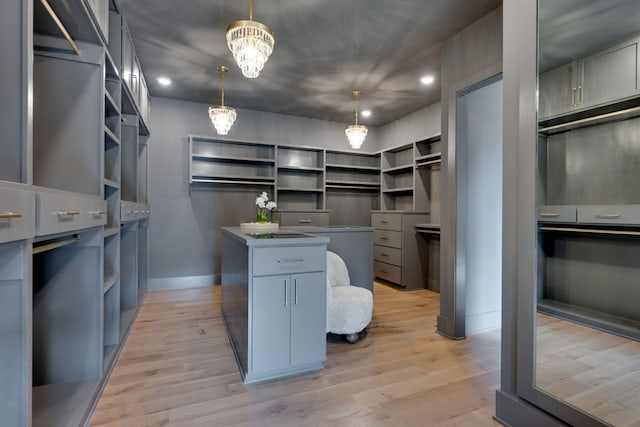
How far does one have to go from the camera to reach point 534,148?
1.49 metres

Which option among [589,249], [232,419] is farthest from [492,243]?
[232,419]

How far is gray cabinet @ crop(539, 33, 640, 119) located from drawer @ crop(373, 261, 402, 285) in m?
3.06

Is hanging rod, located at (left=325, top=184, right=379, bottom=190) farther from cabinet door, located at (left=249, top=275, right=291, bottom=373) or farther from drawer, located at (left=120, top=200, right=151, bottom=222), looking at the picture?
cabinet door, located at (left=249, top=275, right=291, bottom=373)

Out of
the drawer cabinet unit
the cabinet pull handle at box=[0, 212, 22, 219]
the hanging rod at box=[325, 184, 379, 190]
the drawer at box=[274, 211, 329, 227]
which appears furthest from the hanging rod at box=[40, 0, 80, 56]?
the hanging rod at box=[325, 184, 379, 190]

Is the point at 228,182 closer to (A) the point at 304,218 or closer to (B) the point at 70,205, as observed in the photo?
(A) the point at 304,218

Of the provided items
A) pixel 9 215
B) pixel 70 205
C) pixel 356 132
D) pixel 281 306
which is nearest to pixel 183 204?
pixel 356 132

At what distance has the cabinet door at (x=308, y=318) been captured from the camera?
2014mm

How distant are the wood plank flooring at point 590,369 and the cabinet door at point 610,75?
1.25 m

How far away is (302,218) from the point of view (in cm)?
475

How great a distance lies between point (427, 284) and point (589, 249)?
9.37 feet

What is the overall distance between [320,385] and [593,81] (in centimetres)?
236

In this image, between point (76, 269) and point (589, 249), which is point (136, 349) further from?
point (589, 249)

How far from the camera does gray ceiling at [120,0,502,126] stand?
2367 millimetres

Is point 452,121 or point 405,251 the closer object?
point 452,121
